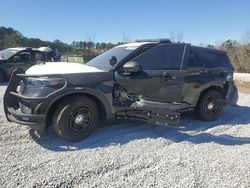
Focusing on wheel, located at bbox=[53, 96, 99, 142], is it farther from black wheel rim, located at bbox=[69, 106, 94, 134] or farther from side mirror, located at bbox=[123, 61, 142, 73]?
side mirror, located at bbox=[123, 61, 142, 73]

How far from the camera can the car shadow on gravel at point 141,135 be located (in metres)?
4.71

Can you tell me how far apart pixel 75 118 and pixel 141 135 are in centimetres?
131

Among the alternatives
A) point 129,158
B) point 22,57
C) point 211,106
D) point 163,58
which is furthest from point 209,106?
point 22,57

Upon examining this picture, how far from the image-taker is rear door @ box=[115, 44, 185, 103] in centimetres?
536

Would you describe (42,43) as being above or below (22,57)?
above

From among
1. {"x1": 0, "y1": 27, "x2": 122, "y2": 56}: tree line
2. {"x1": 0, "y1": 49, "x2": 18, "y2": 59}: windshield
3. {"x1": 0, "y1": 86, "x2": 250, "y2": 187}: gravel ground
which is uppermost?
{"x1": 0, "y1": 27, "x2": 122, "y2": 56}: tree line

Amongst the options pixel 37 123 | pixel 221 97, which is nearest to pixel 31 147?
pixel 37 123

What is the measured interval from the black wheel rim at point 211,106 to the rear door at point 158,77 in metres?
1.02

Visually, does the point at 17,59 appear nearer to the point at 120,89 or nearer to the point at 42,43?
the point at 120,89

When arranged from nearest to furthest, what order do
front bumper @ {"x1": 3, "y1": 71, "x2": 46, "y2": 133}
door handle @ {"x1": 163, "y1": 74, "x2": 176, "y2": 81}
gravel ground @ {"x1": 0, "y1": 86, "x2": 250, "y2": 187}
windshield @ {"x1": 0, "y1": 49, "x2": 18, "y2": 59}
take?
1. gravel ground @ {"x1": 0, "y1": 86, "x2": 250, "y2": 187}
2. front bumper @ {"x1": 3, "y1": 71, "x2": 46, "y2": 133}
3. door handle @ {"x1": 163, "y1": 74, "x2": 176, "y2": 81}
4. windshield @ {"x1": 0, "y1": 49, "x2": 18, "y2": 59}

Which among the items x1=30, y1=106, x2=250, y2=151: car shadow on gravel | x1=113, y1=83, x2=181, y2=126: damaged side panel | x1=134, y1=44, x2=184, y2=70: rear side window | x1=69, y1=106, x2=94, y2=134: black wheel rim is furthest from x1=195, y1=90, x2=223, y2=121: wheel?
x1=69, y1=106, x2=94, y2=134: black wheel rim

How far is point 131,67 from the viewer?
5.16 metres

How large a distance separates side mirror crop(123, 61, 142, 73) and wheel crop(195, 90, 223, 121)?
2157mm

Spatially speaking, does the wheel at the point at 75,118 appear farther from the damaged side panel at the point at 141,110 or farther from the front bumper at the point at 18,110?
the damaged side panel at the point at 141,110
